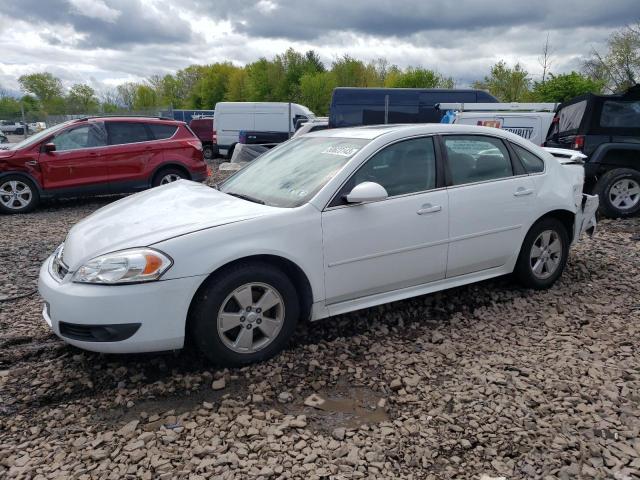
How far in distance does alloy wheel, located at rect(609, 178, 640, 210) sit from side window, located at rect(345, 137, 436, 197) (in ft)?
17.1

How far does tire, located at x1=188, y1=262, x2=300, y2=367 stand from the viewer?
310cm

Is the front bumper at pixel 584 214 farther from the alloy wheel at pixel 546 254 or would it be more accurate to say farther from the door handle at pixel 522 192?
the door handle at pixel 522 192

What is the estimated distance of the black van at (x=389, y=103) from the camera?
43.3 ft

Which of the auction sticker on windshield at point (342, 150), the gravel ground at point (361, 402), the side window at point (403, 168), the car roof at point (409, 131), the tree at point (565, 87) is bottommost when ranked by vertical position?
the gravel ground at point (361, 402)

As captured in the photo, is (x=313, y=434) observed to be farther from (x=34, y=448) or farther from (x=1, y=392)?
(x=1, y=392)

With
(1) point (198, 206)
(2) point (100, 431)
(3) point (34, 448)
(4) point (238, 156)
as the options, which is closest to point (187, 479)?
(2) point (100, 431)

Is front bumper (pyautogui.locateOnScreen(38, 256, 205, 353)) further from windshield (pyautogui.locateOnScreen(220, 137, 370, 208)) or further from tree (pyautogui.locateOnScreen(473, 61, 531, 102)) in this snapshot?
→ tree (pyautogui.locateOnScreen(473, 61, 531, 102))

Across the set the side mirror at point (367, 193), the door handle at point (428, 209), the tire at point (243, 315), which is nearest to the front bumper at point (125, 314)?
the tire at point (243, 315)

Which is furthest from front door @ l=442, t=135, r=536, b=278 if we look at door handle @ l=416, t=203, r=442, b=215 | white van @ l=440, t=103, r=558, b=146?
white van @ l=440, t=103, r=558, b=146

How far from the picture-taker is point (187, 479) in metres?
2.39

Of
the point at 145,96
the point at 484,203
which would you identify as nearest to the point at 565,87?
the point at 484,203

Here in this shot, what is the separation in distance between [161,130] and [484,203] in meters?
7.65

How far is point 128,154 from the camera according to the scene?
376 inches

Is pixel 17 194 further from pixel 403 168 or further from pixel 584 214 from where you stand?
pixel 584 214
